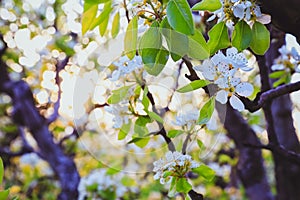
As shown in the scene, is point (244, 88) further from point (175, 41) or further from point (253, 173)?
point (253, 173)

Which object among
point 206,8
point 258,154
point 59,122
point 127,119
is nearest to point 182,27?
point 206,8

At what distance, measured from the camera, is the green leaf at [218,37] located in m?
0.41

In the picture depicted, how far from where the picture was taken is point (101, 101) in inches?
20.3

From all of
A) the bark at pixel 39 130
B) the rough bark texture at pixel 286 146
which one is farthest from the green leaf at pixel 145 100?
the bark at pixel 39 130

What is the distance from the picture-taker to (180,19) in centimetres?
35

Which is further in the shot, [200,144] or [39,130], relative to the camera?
[39,130]

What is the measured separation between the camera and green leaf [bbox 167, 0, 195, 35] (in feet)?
1.16

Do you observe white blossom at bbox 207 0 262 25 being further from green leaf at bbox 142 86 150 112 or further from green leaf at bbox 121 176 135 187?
green leaf at bbox 121 176 135 187

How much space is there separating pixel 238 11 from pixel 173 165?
6.4 inches

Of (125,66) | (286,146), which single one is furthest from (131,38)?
(286,146)

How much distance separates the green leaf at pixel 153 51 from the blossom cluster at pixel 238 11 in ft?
0.20

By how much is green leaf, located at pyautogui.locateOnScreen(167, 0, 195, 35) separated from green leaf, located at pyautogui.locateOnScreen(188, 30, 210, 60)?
0.03 m

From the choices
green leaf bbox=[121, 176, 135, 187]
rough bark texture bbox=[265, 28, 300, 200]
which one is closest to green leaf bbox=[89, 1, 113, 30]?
rough bark texture bbox=[265, 28, 300, 200]

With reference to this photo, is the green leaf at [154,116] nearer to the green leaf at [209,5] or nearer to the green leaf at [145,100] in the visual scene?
the green leaf at [145,100]
